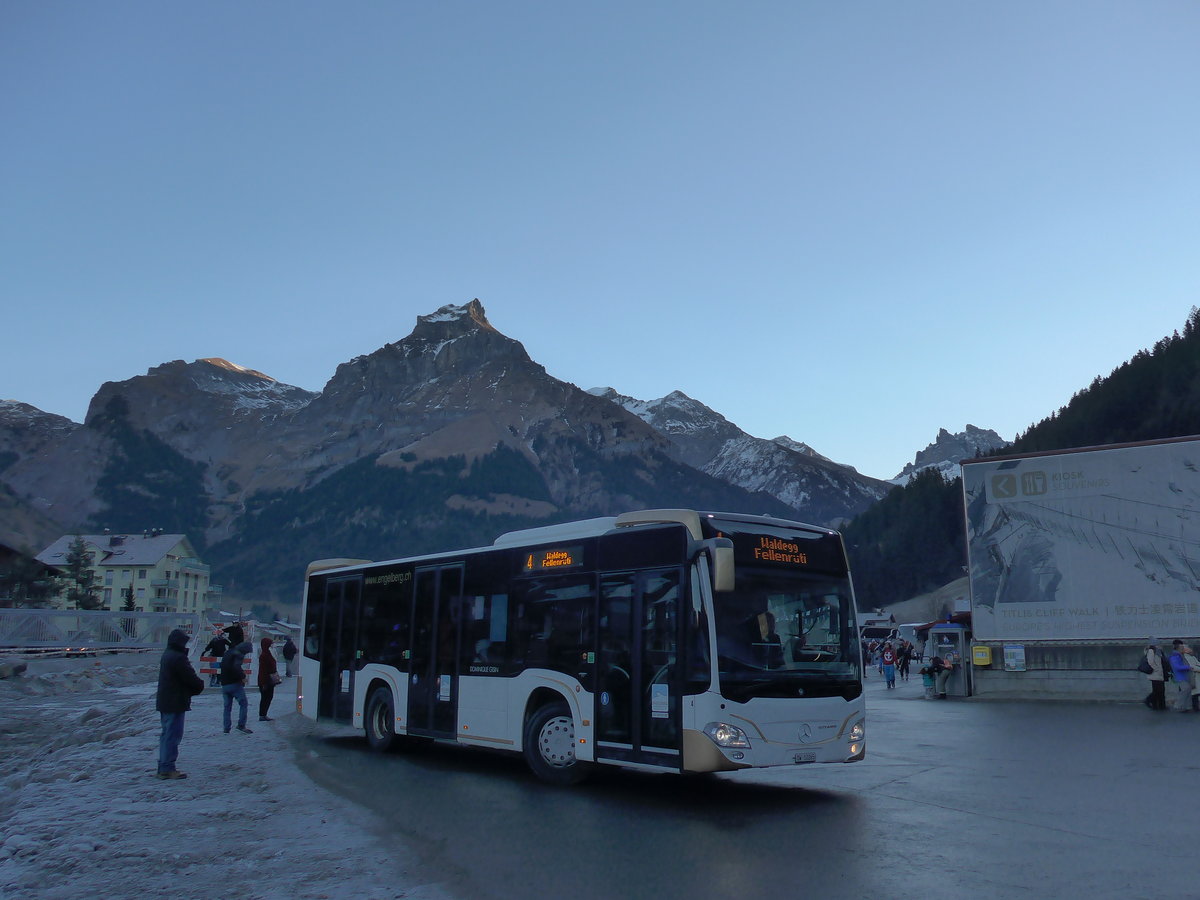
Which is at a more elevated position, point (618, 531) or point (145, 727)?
point (618, 531)

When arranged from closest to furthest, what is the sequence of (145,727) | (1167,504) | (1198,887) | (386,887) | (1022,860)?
(1198,887)
(386,887)
(1022,860)
(145,727)
(1167,504)

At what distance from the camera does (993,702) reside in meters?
27.5

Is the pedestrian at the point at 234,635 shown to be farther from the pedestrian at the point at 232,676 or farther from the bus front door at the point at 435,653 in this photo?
the bus front door at the point at 435,653

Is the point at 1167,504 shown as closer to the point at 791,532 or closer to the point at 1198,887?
the point at 791,532

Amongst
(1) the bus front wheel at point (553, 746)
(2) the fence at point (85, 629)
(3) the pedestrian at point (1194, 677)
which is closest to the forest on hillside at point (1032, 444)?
(3) the pedestrian at point (1194, 677)

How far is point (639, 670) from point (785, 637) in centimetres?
160

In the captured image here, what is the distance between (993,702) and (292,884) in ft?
81.5

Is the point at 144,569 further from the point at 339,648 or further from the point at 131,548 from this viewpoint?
the point at 339,648

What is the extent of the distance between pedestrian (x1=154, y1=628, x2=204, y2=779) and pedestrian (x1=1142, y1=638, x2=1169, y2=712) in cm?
2116

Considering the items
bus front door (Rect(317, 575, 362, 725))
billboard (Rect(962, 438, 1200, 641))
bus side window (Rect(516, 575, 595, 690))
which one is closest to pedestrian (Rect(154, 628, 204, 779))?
bus side window (Rect(516, 575, 595, 690))

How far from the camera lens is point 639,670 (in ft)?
34.4

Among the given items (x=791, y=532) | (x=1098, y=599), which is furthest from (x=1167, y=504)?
(x=791, y=532)

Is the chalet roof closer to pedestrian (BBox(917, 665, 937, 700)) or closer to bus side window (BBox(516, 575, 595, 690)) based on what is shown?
pedestrian (BBox(917, 665, 937, 700))

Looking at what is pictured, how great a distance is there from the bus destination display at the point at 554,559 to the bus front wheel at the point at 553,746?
165cm
